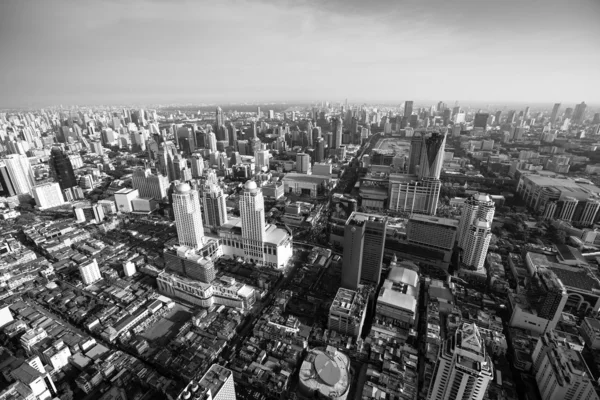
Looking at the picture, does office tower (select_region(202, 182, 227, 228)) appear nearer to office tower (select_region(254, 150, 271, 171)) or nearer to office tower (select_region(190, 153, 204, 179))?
office tower (select_region(190, 153, 204, 179))

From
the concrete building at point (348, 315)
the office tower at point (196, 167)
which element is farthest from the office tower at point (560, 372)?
the office tower at point (196, 167)

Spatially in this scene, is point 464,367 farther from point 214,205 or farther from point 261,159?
point 261,159

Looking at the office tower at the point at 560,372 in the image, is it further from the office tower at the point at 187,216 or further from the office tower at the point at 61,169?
the office tower at the point at 61,169

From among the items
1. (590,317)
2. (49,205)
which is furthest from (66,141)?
(590,317)

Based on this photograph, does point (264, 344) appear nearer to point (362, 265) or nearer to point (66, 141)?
point (362, 265)

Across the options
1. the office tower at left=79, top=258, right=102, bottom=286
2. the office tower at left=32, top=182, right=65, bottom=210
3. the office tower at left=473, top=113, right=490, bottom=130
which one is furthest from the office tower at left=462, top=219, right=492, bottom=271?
the office tower at left=473, top=113, right=490, bottom=130

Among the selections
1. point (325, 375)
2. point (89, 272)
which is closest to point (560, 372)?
point (325, 375)
